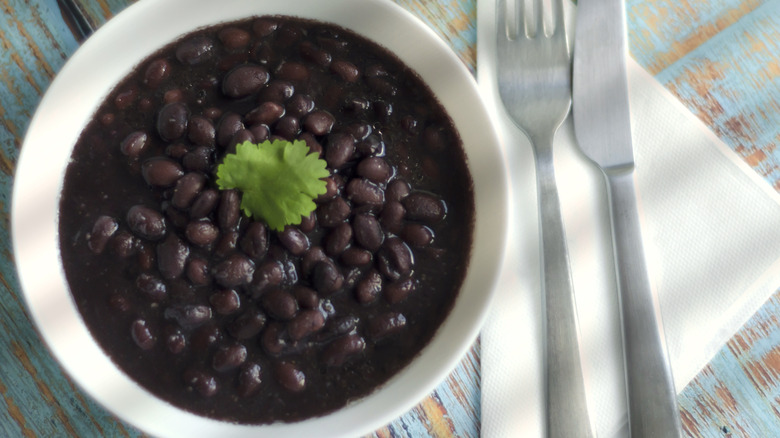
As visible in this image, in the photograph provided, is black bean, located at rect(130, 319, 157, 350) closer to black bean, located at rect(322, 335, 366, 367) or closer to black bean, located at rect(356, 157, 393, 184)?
black bean, located at rect(322, 335, 366, 367)

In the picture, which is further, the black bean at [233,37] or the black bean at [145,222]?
the black bean at [233,37]

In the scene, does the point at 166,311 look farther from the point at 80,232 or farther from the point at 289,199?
the point at 289,199

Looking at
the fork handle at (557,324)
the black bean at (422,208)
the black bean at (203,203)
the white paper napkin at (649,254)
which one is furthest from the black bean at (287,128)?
Result: the fork handle at (557,324)

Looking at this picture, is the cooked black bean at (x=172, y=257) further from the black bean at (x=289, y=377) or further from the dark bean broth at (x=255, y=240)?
the black bean at (x=289, y=377)

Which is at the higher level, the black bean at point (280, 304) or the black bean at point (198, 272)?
the black bean at point (198, 272)

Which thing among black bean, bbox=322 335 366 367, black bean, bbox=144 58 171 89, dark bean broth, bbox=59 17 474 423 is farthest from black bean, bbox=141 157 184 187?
black bean, bbox=322 335 366 367

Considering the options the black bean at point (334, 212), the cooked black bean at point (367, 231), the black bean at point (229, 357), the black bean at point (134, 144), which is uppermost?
the black bean at point (134, 144)
